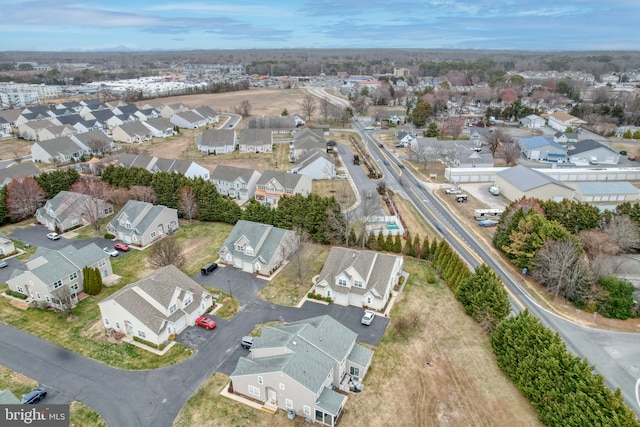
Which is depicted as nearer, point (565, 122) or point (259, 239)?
point (259, 239)

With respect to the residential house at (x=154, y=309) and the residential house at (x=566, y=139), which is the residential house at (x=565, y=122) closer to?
the residential house at (x=566, y=139)

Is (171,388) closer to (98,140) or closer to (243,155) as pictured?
(243,155)

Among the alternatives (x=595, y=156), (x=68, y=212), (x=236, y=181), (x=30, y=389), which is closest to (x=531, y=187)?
(x=595, y=156)

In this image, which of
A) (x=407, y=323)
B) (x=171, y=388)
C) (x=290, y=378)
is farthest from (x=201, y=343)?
(x=407, y=323)

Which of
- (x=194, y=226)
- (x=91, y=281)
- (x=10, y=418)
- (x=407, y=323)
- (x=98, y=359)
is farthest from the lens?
(x=194, y=226)

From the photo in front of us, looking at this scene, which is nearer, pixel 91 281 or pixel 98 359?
pixel 98 359

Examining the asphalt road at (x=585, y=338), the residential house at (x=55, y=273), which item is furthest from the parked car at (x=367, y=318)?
the residential house at (x=55, y=273)

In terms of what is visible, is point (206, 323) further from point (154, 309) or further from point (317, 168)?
point (317, 168)
